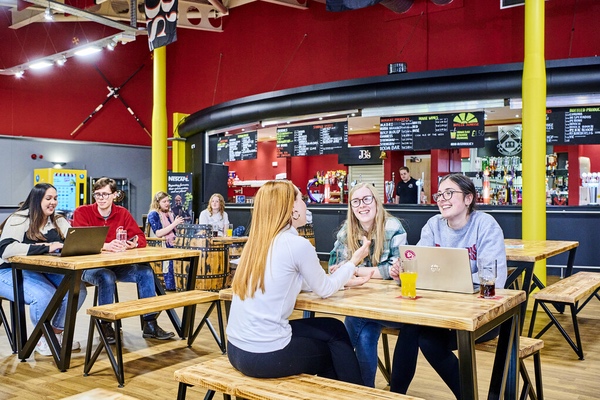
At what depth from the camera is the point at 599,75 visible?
6727 mm

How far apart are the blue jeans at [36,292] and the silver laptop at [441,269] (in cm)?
269

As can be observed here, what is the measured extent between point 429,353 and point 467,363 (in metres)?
0.65

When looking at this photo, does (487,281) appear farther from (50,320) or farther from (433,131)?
(433,131)

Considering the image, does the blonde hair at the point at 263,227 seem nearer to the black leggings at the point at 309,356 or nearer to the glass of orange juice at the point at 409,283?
the black leggings at the point at 309,356

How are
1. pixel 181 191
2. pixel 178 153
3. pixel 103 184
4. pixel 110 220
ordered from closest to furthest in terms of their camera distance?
1. pixel 103 184
2. pixel 110 220
3. pixel 181 191
4. pixel 178 153

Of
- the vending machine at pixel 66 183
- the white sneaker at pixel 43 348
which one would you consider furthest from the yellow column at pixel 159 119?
the white sneaker at pixel 43 348

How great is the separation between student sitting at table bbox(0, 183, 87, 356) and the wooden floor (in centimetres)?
38

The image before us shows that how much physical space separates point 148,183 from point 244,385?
1385 centimetres

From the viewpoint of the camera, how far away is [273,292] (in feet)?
7.61

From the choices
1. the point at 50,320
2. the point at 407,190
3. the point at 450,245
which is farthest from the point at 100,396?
the point at 407,190

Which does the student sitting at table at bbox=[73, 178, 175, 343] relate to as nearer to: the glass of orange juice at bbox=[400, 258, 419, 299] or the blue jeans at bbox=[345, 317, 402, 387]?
the blue jeans at bbox=[345, 317, 402, 387]

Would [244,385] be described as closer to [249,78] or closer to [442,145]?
[442,145]

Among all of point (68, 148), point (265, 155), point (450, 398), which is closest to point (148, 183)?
point (68, 148)

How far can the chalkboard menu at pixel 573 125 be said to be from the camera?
300 inches
